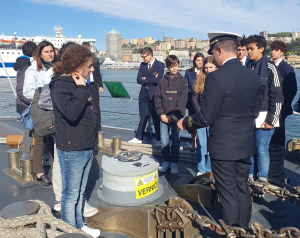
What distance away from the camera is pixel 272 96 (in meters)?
3.07

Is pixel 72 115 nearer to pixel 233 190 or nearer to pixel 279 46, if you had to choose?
pixel 233 190

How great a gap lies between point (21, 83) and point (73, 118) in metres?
2.07

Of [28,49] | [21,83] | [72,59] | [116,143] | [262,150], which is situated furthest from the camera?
[116,143]

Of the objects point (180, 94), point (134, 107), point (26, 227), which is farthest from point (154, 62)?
point (134, 107)

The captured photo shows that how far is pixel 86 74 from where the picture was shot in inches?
88.1

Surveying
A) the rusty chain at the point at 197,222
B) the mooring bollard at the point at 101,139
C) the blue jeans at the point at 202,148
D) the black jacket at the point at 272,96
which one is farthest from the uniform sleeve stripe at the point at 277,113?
the mooring bollard at the point at 101,139

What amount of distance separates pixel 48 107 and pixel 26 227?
119 cm

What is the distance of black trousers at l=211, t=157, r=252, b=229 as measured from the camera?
7.43 ft

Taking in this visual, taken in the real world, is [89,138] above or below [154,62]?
below

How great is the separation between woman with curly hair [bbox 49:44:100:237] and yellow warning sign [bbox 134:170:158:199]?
→ 2.46 feet

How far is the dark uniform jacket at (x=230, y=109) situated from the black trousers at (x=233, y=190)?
0.09m

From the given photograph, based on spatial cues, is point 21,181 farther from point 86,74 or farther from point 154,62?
point 154,62

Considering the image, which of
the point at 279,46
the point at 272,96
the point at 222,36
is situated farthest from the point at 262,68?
the point at 279,46

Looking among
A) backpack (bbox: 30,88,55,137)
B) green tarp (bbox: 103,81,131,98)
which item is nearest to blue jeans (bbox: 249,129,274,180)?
backpack (bbox: 30,88,55,137)
